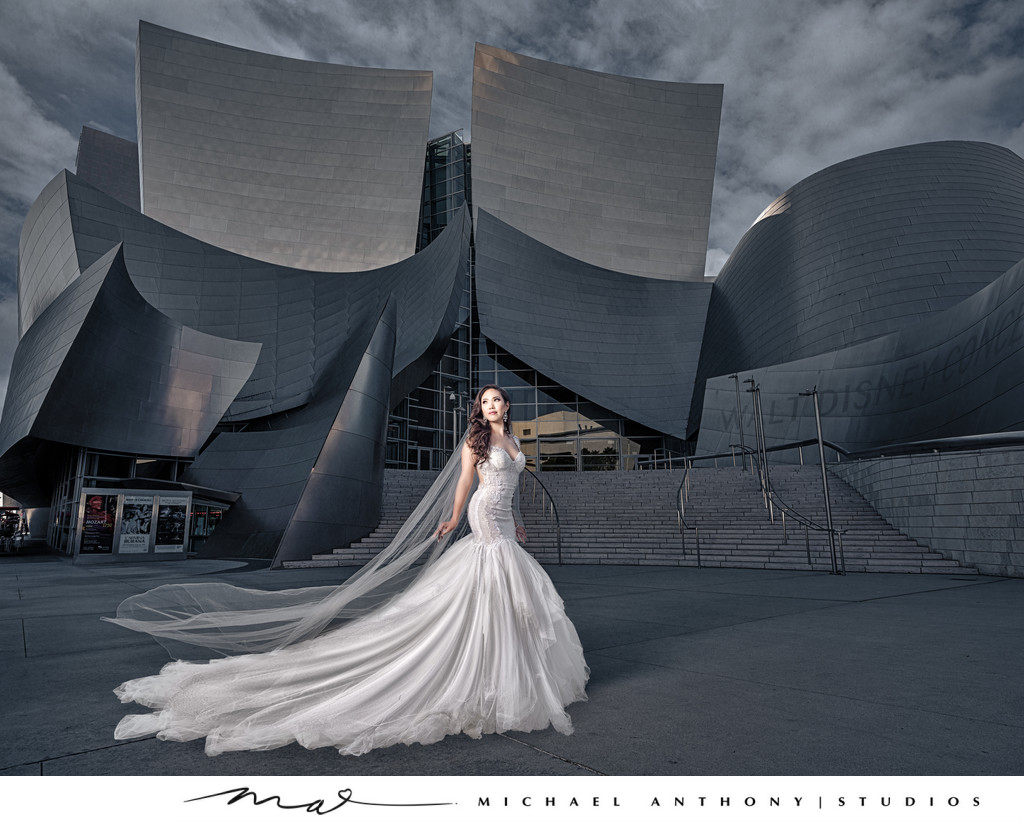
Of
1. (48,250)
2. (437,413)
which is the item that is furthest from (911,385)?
(48,250)

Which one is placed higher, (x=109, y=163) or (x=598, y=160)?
(x=109, y=163)

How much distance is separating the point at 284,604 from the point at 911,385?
18.7 meters

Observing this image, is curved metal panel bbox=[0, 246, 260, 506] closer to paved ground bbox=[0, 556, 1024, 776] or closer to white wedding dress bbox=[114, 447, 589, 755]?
paved ground bbox=[0, 556, 1024, 776]

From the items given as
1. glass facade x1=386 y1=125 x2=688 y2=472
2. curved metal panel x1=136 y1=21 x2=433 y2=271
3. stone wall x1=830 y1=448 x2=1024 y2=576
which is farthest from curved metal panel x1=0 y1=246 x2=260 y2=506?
stone wall x1=830 y1=448 x2=1024 y2=576

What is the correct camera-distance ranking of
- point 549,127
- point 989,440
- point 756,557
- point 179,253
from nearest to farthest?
point 989,440, point 756,557, point 179,253, point 549,127

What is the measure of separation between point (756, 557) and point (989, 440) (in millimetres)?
4054

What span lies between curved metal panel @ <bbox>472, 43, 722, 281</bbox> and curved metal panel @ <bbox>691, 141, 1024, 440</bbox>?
A: 36.0ft

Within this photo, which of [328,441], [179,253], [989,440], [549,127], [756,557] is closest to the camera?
[989,440]

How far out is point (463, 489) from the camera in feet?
10.6

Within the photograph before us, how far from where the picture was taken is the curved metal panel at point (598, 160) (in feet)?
127

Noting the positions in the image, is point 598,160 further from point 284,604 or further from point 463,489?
point 463,489
